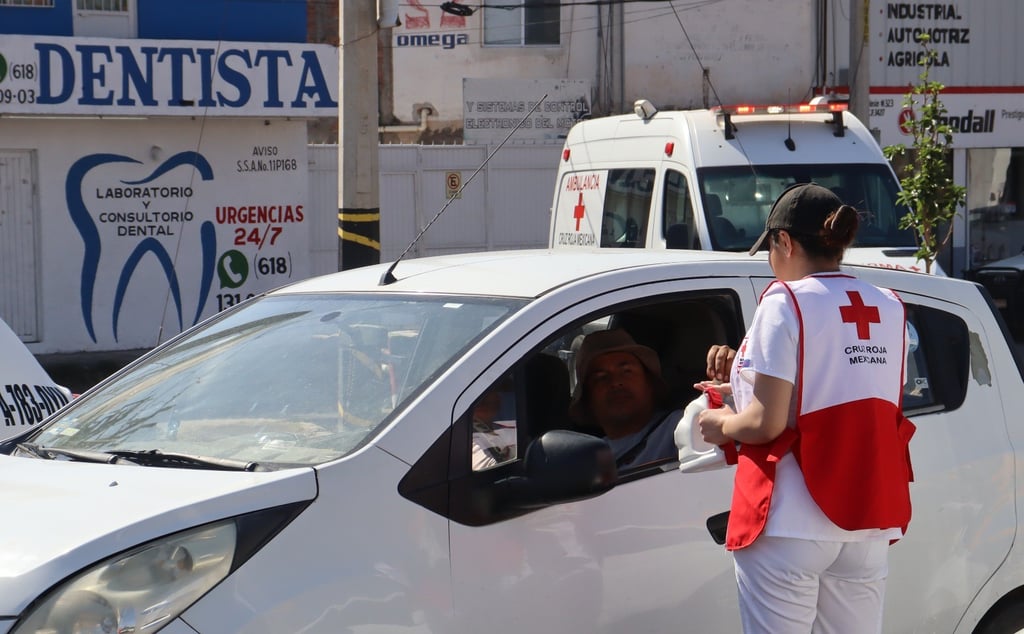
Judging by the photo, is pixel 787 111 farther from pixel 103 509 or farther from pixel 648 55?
pixel 648 55

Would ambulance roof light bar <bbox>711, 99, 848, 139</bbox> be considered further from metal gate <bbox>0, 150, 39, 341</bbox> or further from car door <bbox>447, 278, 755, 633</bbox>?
metal gate <bbox>0, 150, 39, 341</bbox>

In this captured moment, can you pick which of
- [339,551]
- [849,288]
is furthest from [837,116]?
[339,551]

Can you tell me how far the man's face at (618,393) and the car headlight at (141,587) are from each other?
1466 mm

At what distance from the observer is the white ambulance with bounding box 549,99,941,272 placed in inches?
376

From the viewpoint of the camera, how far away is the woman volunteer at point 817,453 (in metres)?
2.96

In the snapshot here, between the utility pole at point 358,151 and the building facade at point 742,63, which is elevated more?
the building facade at point 742,63

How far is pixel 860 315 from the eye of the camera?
118 inches

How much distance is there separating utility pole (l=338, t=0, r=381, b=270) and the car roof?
470 cm

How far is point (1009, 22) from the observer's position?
22.5 metres

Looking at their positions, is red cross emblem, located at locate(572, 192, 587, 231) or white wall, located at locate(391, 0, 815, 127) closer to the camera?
red cross emblem, located at locate(572, 192, 587, 231)

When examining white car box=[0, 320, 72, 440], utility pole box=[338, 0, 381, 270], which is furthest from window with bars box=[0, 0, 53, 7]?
white car box=[0, 320, 72, 440]

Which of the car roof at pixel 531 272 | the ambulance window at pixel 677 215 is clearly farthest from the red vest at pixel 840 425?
→ the ambulance window at pixel 677 215

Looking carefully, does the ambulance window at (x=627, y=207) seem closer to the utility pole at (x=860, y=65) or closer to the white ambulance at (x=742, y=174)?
the white ambulance at (x=742, y=174)

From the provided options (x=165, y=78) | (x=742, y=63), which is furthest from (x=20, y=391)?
(x=742, y=63)
